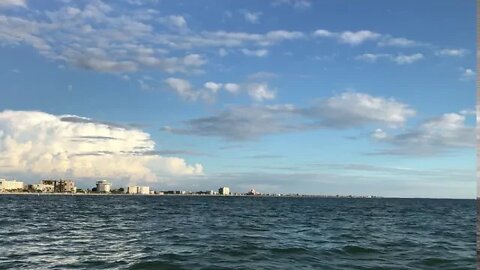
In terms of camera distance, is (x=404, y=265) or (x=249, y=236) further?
(x=249, y=236)

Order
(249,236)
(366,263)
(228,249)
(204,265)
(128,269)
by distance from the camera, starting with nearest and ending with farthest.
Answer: (128,269), (204,265), (366,263), (228,249), (249,236)

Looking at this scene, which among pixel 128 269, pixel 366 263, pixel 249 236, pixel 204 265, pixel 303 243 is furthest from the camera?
pixel 249 236

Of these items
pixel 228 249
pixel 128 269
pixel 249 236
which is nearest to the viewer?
pixel 128 269

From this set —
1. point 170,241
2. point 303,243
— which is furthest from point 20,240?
point 303,243

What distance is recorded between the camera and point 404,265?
28.2m

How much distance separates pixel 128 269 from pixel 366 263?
13522 mm

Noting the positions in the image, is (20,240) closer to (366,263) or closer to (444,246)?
(366,263)

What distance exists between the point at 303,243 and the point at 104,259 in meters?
16.4

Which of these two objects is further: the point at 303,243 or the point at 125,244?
the point at 303,243

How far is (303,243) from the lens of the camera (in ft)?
127

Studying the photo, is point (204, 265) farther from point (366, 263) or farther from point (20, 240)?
point (20, 240)

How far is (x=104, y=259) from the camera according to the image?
28375 millimetres

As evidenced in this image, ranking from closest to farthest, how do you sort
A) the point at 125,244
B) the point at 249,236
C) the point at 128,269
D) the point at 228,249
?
the point at 128,269
the point at 228,249
the point at 125,244
the point at 249,236

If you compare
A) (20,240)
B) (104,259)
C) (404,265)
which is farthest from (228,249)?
(20,240)
